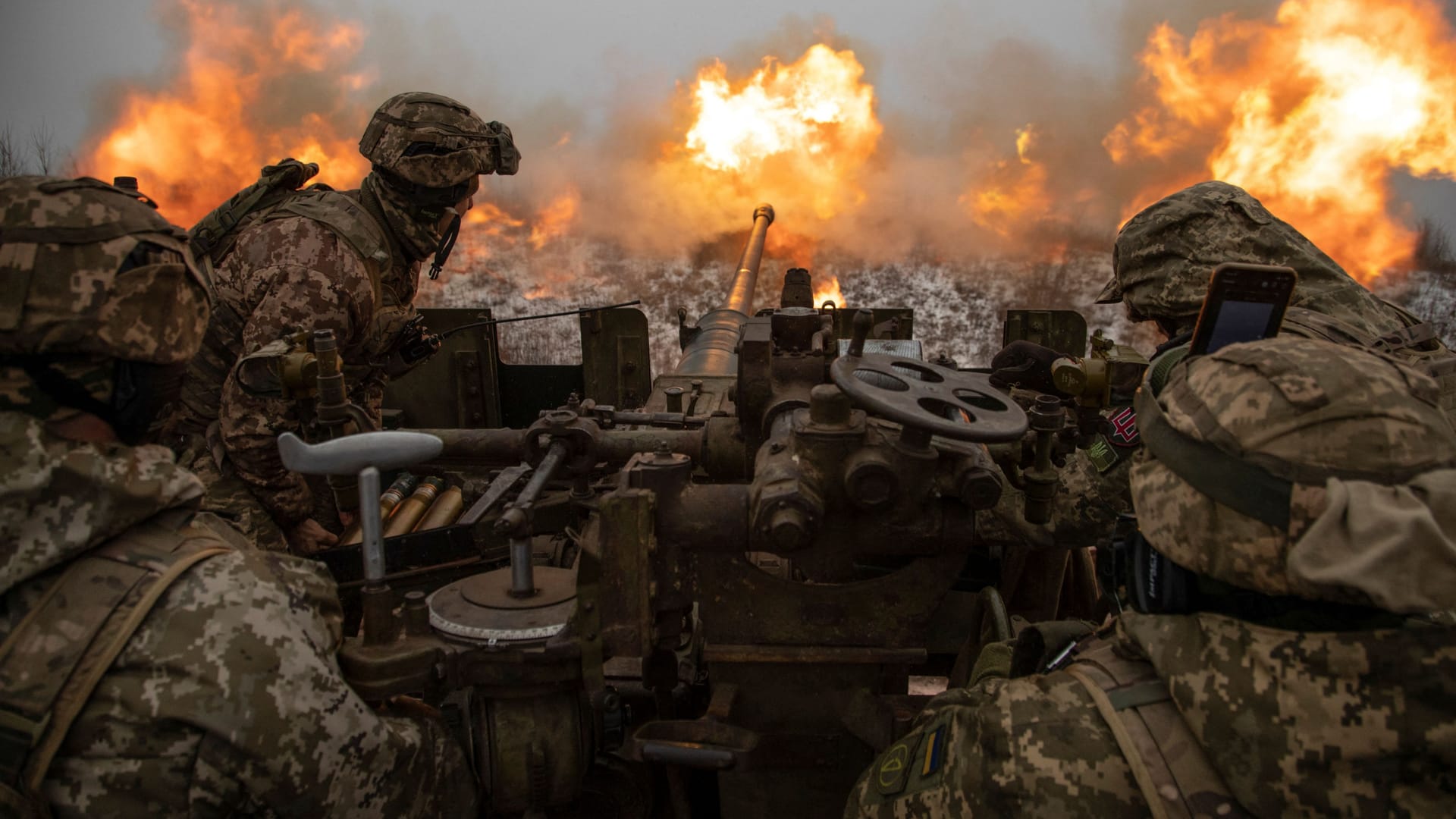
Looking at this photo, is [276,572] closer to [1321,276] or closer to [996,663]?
[996,663]

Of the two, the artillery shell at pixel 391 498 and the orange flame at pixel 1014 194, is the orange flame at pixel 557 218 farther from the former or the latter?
the artillery shell at pixel 391 498

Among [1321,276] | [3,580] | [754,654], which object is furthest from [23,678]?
[1321,276]

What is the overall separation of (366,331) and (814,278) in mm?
13671

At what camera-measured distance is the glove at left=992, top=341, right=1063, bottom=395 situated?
4637mm

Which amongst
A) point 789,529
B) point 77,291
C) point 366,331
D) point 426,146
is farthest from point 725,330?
point 77,291

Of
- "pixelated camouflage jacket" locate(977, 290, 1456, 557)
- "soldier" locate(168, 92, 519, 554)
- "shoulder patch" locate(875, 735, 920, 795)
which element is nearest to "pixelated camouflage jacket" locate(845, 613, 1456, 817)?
"shoulder patch" locate(875, 735, 920, 795)

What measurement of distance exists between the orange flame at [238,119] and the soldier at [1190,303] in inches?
620

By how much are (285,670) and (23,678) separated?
17.1 inches

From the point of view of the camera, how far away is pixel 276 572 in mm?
2041

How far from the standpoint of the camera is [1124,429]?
318 cm

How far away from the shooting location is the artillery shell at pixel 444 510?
4.80 metres

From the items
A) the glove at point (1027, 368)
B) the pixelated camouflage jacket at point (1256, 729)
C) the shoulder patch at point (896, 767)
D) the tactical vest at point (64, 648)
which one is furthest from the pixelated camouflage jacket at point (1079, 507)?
the tactical vest at point (64, 648)

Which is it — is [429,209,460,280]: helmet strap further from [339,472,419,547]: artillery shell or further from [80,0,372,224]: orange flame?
[80,0,372,224]: orange flame

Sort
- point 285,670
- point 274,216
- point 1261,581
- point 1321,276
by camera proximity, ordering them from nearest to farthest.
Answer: point 1261,581 → point 285,670 → point 1321,276 → point 274,216
